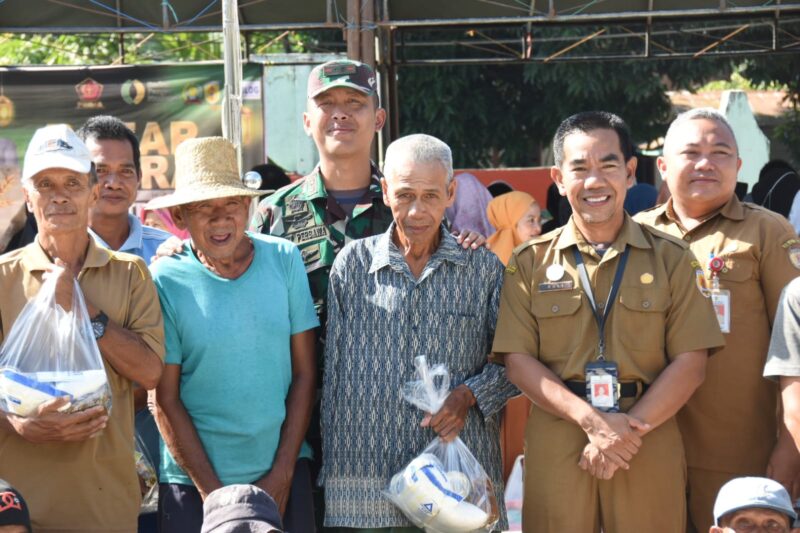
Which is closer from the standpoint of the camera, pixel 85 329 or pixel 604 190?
pixel 85 329

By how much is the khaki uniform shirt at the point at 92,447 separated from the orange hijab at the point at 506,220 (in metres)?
4.38

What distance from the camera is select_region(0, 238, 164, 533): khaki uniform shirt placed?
338 cm

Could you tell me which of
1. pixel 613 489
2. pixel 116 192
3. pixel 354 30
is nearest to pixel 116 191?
pixel 116 192

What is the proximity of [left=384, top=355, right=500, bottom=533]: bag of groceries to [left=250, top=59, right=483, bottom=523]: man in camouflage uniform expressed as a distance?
0.77 metres

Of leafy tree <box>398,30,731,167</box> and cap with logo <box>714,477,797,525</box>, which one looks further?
leafy tree <box>398,30,731,167</box>

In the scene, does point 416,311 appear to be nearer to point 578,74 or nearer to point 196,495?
point 196,495

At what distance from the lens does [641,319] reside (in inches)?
149

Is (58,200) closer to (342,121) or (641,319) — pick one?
(342,121)

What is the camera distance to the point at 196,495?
375 cm

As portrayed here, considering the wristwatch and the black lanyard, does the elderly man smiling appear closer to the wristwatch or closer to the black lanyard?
the black lanyard

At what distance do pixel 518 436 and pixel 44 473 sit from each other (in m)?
3.99

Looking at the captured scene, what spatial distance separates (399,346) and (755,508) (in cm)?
136

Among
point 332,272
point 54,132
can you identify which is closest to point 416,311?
point 332,272

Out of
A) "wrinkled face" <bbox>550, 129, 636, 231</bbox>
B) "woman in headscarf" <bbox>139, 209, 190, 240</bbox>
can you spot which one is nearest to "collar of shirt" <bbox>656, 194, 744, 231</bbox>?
Result: "wrinkled face" <bbox>550, 129, 636, 231</bbox>
